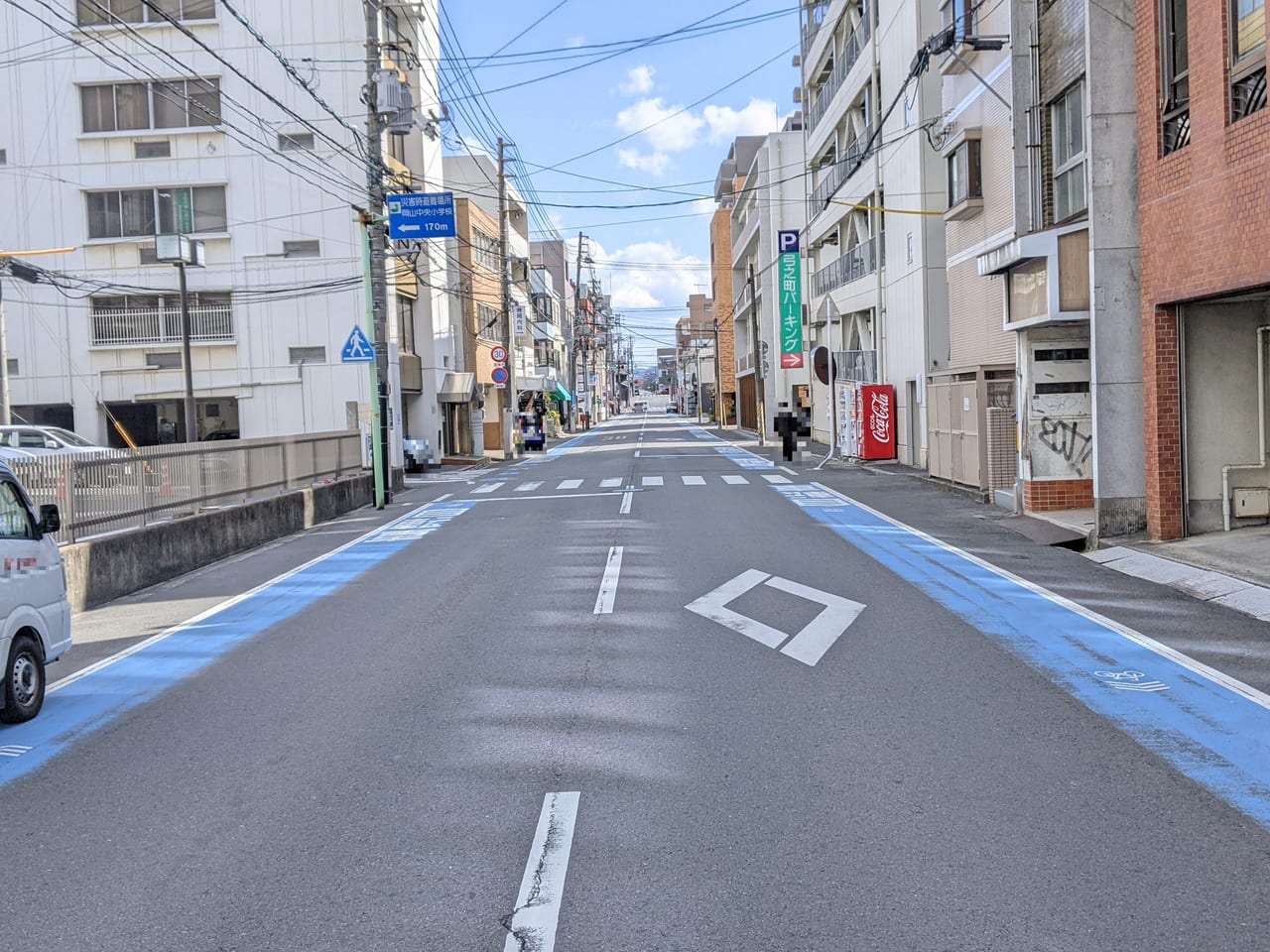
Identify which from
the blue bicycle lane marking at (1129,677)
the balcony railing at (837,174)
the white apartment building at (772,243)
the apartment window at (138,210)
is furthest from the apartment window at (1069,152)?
the white apartment building at (772,243)

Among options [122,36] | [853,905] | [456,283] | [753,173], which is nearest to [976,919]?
[853,905]

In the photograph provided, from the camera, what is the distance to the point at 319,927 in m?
4.42

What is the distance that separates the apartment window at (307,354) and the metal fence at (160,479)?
14.9 meters

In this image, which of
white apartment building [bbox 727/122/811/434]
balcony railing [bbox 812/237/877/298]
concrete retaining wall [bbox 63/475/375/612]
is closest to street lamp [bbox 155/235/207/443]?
concrete retaining wall [bbox 63/475/375/612]

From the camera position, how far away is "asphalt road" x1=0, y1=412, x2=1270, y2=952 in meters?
4.46

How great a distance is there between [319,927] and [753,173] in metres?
65.7

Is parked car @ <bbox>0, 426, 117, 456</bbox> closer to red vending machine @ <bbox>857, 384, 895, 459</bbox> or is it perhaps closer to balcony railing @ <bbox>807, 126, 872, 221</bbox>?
red vending machine @ <bbox>857, 384, 895, 459</bbox>

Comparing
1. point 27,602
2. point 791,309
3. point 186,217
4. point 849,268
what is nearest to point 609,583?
point 27,602

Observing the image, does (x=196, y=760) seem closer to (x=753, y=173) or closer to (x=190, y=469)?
(x=190, y=469)

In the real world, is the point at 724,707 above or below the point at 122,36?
below

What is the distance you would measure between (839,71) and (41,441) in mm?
28233

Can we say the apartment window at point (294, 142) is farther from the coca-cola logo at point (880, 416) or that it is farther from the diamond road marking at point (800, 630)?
the diamond road marking at point (800, 630)

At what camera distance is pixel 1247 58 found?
1184 centimetres

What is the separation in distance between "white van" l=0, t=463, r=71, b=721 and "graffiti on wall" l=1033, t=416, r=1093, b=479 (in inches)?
555
